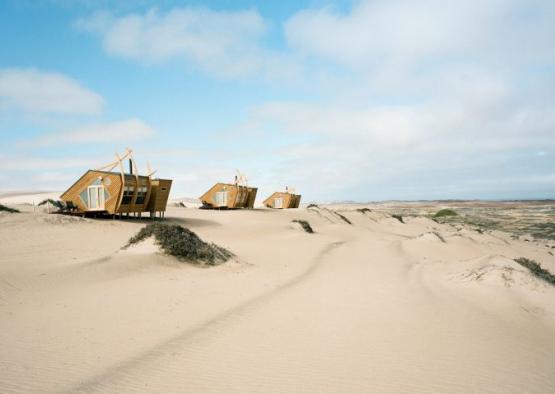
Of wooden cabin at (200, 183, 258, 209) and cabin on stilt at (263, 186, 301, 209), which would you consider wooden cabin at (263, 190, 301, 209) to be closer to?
cabin on stilt at (263, 186, 301, 209)

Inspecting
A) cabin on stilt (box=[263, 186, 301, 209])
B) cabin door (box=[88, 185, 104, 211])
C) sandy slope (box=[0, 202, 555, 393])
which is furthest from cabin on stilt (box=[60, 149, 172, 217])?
cabin on stilt (box=[263, 186, 301, 209])

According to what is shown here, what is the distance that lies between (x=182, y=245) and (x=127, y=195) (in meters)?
10.7

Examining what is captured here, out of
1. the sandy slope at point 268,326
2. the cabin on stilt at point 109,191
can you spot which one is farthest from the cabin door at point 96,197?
the sandy slope at point 268,326

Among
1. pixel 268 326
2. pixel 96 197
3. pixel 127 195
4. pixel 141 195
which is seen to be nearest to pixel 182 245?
pixel 268 326

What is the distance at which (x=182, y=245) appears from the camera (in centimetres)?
1166

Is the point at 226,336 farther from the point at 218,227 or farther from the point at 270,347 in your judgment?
the point at 218,227

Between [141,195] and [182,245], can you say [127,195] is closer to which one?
[141,195]

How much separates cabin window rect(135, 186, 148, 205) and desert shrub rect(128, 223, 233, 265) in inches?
397

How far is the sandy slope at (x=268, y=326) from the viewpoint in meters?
4.46

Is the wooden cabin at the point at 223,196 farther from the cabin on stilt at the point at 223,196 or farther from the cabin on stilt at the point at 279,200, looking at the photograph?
the cabin on stilt at the point at 279,200

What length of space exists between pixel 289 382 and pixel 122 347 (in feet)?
7.60

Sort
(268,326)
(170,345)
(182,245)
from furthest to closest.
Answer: (182,245) < (268,326) < (170,345)

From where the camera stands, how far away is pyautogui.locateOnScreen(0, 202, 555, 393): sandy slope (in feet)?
14.6

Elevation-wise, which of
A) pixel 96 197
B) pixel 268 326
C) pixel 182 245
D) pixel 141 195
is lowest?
pixel 268 326
